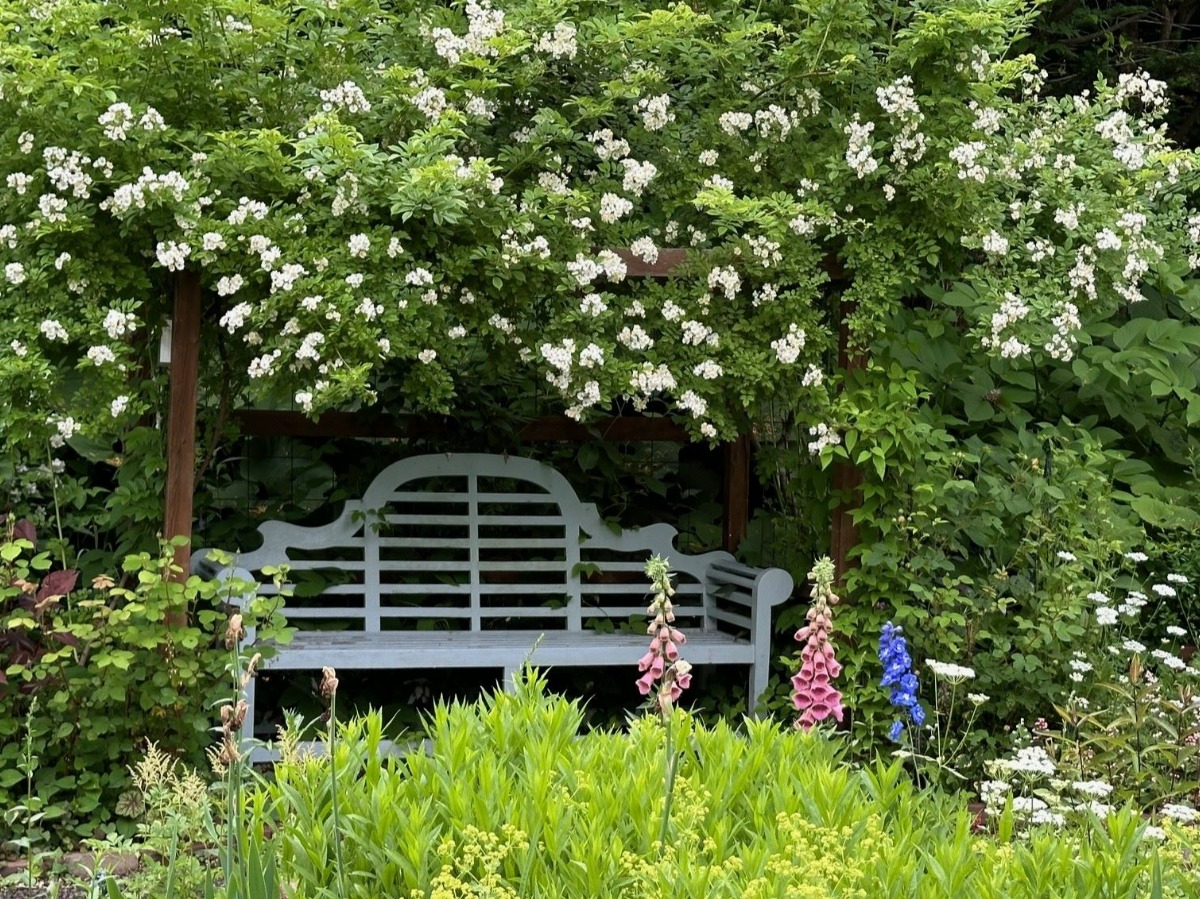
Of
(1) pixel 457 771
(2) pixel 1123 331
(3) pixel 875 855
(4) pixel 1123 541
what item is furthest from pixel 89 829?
(2) pixel 1123 331

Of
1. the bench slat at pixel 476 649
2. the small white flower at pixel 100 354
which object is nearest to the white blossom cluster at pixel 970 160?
the bench slat at pixel 476 649

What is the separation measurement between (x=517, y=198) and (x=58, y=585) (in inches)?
76.0

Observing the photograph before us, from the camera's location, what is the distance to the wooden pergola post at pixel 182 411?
164 inches

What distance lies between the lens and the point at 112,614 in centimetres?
389

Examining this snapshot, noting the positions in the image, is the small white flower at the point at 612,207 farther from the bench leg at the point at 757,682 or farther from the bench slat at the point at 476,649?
the bench leg at the point at 757,682

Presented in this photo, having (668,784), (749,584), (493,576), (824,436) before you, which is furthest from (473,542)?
(668,784)

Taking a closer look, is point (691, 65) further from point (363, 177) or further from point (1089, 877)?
point (1089, 877)

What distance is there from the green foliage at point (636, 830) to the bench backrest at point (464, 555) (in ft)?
8.14

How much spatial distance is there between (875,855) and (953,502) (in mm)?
2900

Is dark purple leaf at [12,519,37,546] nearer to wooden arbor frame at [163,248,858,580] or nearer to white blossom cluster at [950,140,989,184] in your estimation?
wooden arbor frame at [163,248,858,580]

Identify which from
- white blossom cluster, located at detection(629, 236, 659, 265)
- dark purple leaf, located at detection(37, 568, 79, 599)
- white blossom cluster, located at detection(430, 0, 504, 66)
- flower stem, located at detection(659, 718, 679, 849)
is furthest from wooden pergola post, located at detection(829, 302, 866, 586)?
flower stem, located at detection(659, 718, 679, 849)

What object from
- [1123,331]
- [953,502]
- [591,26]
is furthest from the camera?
[1123,331]

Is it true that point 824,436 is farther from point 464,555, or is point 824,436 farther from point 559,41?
point 464,555

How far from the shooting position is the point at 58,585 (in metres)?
3.96
